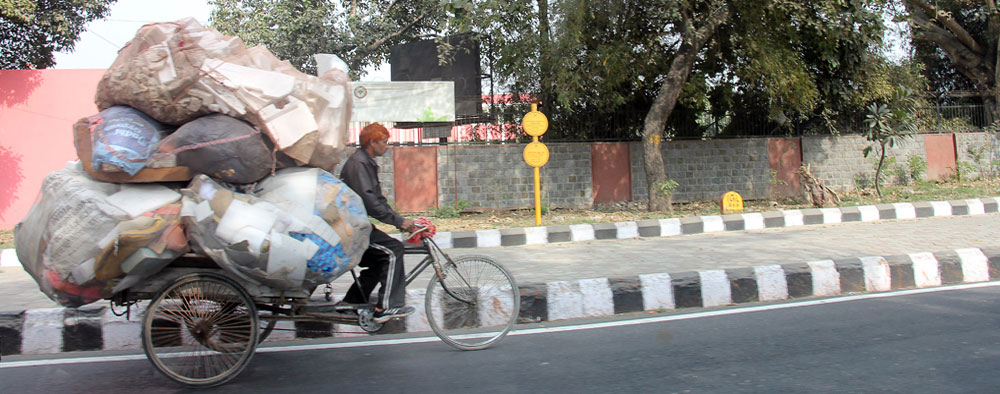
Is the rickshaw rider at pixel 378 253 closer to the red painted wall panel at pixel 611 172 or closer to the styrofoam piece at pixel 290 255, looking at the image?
the styrofoam piece at pixel 290 255

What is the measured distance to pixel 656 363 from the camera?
3688mm

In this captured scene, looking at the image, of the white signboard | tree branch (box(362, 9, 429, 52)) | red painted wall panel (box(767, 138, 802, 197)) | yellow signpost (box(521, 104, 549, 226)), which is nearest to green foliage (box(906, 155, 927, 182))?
Result: red painted wall panel (box(767, 138, 802, 197))

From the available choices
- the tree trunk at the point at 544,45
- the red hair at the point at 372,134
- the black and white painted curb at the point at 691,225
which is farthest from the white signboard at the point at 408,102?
the red hair at the point at 372,134

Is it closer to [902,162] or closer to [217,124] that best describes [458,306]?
[217,124]

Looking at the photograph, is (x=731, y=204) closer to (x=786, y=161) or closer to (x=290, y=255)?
(x=786, y=161)

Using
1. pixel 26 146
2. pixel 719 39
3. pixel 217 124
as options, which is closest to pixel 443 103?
pixel 719 39

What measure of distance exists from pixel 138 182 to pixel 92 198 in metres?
0.21

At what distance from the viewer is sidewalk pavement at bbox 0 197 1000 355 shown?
173 inches

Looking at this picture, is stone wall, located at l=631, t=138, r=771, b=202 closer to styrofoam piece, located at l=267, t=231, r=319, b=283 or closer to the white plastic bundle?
the white plastic bundle

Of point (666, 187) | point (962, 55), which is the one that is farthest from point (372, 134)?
point (962, 55)

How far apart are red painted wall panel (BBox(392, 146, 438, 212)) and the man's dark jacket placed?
9.31 m

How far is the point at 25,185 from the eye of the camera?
12.6 meters

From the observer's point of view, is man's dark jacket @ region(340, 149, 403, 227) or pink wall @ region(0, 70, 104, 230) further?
pink wall @ region(0, 70, 104, 230)

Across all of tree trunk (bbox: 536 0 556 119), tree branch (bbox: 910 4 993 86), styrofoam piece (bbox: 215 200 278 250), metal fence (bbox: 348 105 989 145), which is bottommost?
styrofoam piece (bbox: 215 200 278 250)
